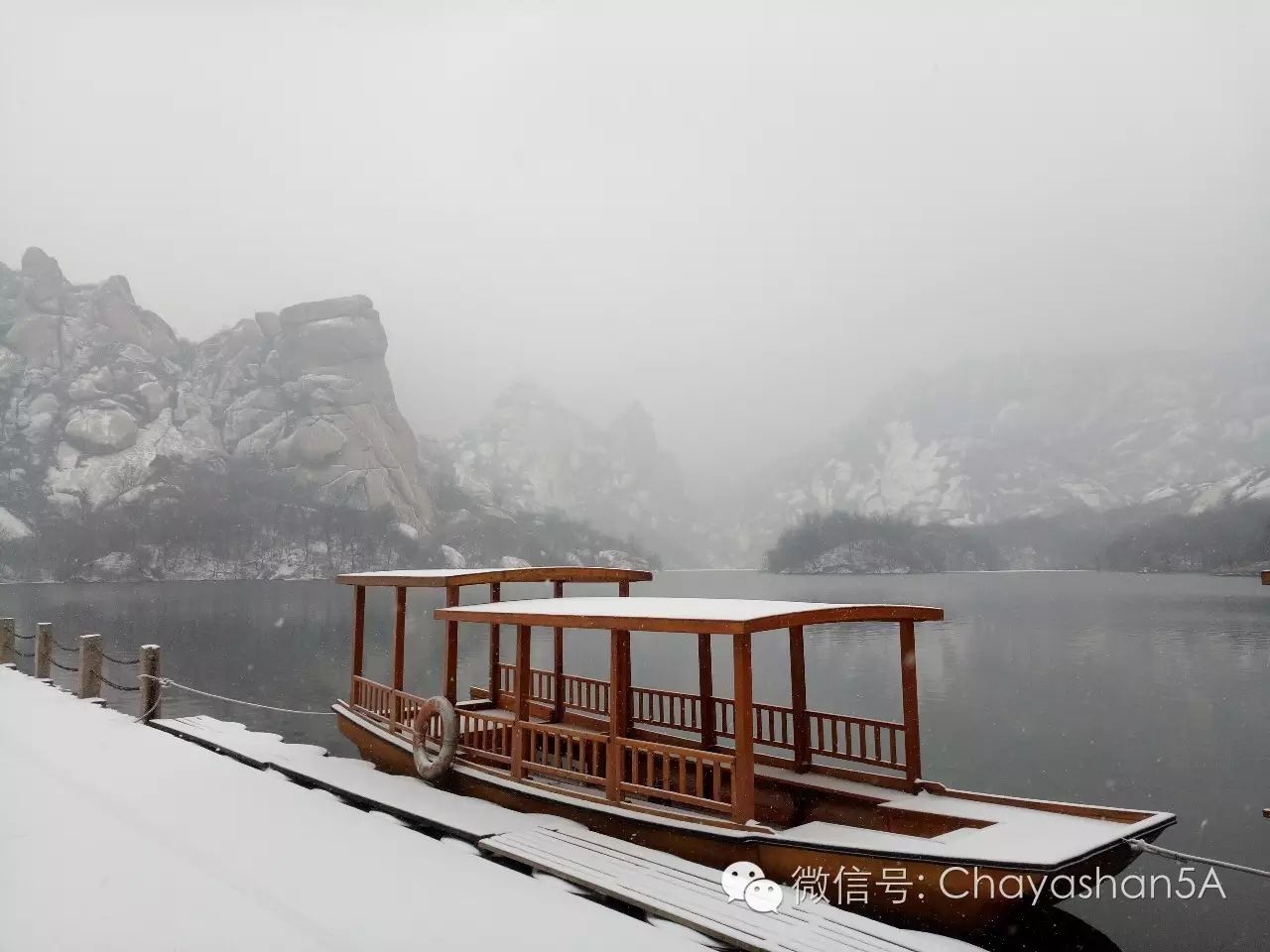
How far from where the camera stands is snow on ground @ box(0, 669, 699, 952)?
5.67 meters

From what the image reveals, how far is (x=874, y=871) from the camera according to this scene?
6910 millimetres

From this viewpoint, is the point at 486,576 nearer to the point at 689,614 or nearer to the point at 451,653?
the point at 451,653

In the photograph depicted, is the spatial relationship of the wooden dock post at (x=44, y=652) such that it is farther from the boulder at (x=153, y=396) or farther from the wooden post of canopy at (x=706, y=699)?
the boulder at (x=153, y=396)

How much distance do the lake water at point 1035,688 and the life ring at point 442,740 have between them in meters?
6.62

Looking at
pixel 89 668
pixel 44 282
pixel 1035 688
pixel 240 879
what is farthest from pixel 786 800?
pixel 44 282

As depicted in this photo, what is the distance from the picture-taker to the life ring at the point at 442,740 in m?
10.3

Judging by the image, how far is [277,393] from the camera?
18825 centimetres

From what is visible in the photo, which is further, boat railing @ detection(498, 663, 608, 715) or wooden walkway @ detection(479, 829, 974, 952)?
boat railing @ detection(498, 663, 608, 715)

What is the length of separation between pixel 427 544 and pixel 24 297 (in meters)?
89.4

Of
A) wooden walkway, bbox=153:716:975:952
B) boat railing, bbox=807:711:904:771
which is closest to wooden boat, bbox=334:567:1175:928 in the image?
boat railing, bbox=807:711:904:771

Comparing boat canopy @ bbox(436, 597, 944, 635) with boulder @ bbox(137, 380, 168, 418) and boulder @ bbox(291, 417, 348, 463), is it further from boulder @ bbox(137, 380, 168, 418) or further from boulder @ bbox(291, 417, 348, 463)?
boulder @ bbox(137, 380, 168, 418)

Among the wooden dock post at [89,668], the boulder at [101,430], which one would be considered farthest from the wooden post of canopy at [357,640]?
the boulder at [101,430]

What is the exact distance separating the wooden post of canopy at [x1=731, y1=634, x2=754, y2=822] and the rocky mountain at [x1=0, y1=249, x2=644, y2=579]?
129 meters

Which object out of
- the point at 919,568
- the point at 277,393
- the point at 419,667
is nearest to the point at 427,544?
the point at 277,393
